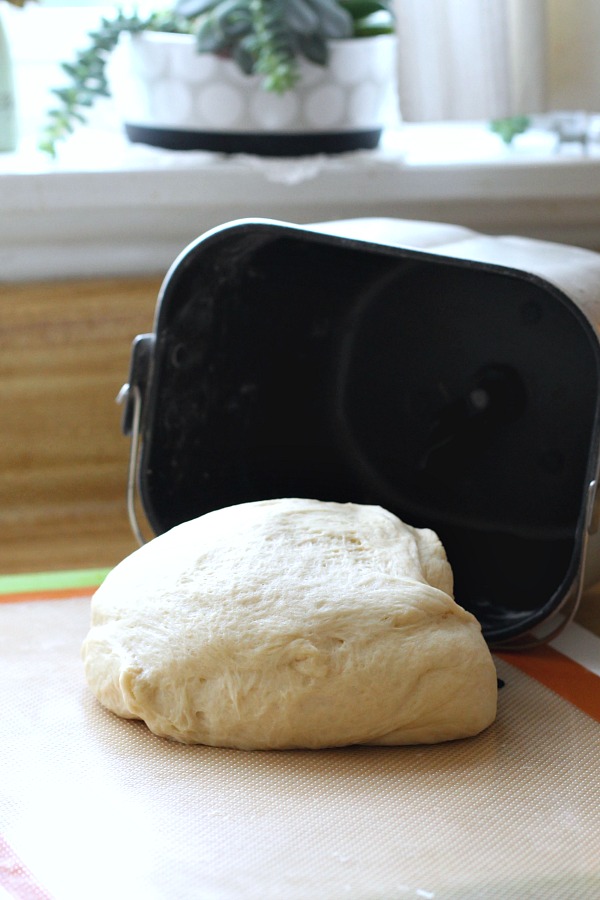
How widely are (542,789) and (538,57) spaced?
2.46 feet

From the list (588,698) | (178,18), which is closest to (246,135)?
(178,18)

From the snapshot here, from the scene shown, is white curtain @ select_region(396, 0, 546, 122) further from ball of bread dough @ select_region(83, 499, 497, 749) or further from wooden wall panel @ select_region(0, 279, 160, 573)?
ball of bread dough @ select_region(83, 499, 497, 749)

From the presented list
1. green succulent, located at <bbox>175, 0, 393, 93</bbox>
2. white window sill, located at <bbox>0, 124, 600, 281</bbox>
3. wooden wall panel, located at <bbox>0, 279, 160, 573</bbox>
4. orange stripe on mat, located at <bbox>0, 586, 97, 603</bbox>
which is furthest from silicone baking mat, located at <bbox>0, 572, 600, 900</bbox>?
green succulent, located at <bbox>175, 0, 393, 93</bbox>

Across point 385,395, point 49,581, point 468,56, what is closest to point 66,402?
point 49,581

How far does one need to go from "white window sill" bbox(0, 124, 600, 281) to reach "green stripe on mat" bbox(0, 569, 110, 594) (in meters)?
0.35

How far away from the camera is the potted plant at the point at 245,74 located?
1108 millimetres

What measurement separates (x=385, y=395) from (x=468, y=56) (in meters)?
0.36

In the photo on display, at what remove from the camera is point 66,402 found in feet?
3.97

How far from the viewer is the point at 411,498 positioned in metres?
1.05

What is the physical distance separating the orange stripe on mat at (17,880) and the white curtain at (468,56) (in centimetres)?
82

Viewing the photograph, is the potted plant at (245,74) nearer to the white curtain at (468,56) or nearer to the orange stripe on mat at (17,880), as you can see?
the white curtain at (468,56)

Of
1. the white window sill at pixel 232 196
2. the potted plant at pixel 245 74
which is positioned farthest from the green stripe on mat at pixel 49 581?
the potted plant at pixel 245 74

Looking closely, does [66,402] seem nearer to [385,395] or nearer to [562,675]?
[385,395]

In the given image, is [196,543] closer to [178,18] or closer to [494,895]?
[494,895]
